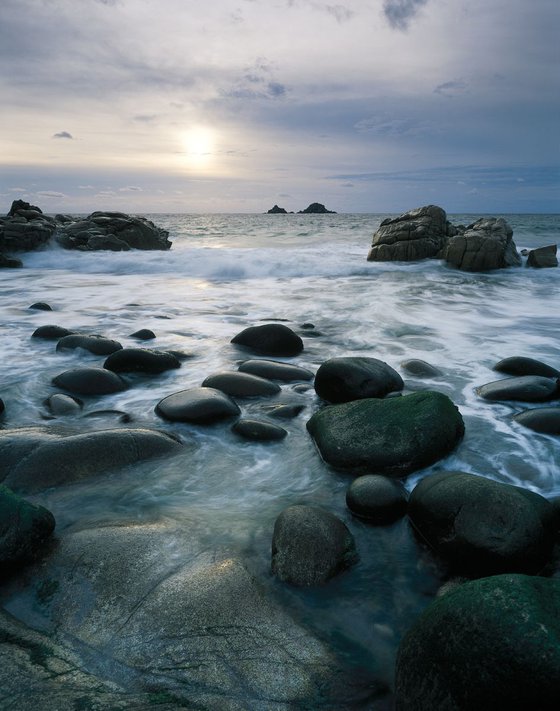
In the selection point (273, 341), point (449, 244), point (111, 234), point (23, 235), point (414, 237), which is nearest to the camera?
point (273, 341)

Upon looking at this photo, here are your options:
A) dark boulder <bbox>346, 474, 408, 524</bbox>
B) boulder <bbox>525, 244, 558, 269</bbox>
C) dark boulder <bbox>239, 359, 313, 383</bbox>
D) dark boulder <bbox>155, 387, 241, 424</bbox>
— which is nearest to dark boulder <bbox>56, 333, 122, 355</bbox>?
dark boulder <bbox>239, 359, 313, 383</bbox>

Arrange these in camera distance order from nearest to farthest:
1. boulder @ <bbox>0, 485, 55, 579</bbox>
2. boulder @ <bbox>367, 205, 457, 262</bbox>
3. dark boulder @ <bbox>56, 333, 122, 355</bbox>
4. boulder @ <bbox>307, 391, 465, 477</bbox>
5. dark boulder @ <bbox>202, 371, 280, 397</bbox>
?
boulder @ <bbox>0, 485, 55, 579</bbox> → boulder @ <bbox>307, 391, 465, 477</bbox> → dark boulder @ <bbox>202, 371, 280, 397</bbox> → dark boulder @ <bbox>56, 333, 122, 355</bbox> → boulder @ <bbox>367, 205, 457, 262</bbox>

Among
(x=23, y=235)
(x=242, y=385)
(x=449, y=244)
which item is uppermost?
(x=23, y=235)

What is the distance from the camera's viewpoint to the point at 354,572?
2426 millimetres

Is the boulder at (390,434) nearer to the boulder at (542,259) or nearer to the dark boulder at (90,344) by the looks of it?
the dark boulder at (90,344)

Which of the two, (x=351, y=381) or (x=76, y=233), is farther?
(x=76, y=233)

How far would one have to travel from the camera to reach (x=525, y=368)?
521 cm

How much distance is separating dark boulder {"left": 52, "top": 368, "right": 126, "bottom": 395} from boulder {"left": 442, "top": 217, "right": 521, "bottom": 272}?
12.9m

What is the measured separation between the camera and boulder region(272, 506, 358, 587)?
2.31 meters

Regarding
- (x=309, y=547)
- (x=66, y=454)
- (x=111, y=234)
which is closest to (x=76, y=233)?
(x=111, y=234)

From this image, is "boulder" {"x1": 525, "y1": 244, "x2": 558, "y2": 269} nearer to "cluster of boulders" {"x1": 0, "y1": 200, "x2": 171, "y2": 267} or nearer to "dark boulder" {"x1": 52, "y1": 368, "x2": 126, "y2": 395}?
"dark boulder" {"x1": 52, "y1": 368, "x2": 126, "y2": 395}

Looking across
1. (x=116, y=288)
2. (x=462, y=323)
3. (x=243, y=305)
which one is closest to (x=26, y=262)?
(x=116, y=288)

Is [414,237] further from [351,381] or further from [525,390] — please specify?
[351,381]

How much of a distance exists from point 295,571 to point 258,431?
159cm
